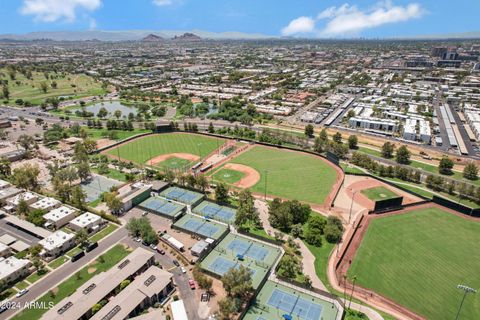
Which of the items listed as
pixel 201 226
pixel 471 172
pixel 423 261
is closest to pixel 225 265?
pixel 201 226

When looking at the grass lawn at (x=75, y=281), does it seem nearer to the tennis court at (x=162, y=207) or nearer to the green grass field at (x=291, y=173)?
the tennis court at (x=162, y=207)

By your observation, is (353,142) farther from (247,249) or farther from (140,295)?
(140,295)

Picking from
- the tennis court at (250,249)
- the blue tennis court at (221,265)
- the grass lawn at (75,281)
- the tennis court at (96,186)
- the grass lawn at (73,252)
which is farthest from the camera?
the tennis court at (96,186)

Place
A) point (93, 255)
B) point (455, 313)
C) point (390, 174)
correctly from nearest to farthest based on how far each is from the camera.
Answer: point (455, 313)
point (93, 255)
point (390, 174)

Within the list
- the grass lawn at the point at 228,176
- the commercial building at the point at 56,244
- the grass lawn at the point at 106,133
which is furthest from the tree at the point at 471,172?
the grass lawn at the point at 106,133

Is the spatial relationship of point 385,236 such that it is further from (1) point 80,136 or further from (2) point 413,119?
(1) point 80,136

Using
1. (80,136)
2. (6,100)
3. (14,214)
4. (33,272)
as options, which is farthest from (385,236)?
(6,100)
